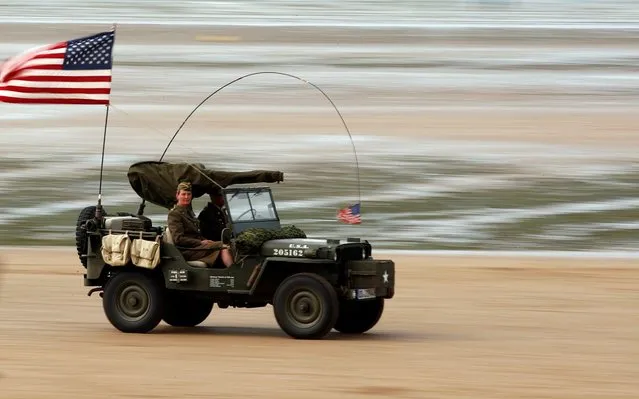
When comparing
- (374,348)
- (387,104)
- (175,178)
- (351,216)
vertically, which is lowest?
(374,348)

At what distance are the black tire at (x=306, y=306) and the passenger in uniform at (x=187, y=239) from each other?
745 mm

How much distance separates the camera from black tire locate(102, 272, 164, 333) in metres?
14.7

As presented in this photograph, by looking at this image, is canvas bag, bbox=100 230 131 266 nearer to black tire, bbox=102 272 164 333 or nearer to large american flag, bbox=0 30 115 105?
black tire, bbox=102 272 164 333

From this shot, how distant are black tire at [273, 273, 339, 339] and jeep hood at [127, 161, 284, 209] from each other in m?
1.20

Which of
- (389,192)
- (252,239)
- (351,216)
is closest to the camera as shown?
(252,239)

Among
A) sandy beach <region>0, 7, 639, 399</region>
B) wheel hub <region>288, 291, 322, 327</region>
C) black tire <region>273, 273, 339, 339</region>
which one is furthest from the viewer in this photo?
wheel hub <region>288, 291, 322, 327</region>

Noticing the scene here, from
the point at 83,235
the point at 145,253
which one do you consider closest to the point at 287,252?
the point at 145,253

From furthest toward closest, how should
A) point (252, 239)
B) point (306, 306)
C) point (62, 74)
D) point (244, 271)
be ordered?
1. point (62, 74)
2. point (244, 271)
3. point (252, 239)
4. point (306, 306)

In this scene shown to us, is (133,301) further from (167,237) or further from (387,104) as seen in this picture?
(387,104)

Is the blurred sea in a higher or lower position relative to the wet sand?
higher

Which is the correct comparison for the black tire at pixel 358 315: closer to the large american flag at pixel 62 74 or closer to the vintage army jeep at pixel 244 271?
the vintage army jeep at pixel 244 271

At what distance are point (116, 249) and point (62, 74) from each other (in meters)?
1.85

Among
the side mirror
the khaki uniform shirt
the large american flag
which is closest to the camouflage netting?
the side mirror

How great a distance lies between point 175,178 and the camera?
14.9 metres
